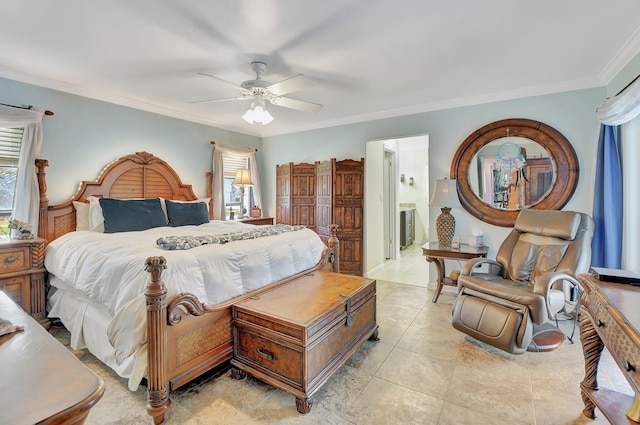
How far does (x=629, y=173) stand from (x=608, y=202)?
30cm

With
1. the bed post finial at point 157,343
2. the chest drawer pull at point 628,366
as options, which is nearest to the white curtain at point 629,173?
the chest drawer pull at point 628,366

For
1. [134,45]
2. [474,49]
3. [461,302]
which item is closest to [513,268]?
[461,302]

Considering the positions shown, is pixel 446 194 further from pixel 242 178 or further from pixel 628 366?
pixel 242 178

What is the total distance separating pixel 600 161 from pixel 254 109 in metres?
3.48

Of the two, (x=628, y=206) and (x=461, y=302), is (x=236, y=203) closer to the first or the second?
(x=461, y=302)

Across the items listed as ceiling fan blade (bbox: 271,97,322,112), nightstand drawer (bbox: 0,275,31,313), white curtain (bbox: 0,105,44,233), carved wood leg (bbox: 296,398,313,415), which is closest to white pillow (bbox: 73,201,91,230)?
white curtain (bbox: 0,105,44,233)

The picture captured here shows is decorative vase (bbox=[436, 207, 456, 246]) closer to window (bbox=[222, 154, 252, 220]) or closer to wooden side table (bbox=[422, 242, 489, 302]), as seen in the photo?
wooden side table (bbox=[422, 242, 489, 302])

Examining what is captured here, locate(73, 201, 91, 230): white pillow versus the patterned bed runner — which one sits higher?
locate(73, 201, 91, 230): white pillow

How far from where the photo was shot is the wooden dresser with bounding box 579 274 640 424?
1.12 m

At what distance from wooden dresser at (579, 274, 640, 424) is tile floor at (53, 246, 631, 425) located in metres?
0.19

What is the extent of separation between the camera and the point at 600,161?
2.96 meters

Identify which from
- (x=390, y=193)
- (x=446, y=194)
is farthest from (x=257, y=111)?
(x=390, y=193)

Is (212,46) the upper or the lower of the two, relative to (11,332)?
upper

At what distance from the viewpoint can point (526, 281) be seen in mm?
2852
